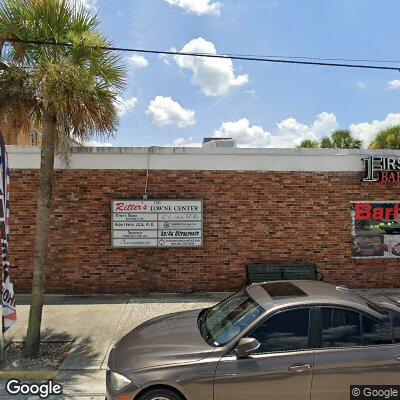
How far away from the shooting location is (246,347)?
3.70m

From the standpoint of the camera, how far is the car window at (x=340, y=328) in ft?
12.5

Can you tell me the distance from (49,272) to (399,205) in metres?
8.19

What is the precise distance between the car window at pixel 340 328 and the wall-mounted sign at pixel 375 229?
226 inches

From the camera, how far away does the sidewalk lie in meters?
5.09

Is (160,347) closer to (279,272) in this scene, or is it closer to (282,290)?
(282,290)

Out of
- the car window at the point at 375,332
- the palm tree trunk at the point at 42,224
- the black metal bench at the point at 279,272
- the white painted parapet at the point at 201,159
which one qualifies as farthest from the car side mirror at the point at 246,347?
the white painted parapet at the point at 201,159

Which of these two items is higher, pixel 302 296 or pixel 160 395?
pixel 302 296

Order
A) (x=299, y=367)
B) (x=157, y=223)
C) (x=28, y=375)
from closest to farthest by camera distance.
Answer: (x=299, y=367) → (x=28, y=375) → (x=157, y=223)

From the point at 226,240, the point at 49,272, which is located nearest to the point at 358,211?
the point at 226,240

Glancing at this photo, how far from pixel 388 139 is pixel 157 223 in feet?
44.7

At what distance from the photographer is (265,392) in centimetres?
369

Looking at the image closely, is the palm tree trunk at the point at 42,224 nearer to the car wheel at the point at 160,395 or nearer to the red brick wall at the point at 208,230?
the car wheel at the point at 160,395

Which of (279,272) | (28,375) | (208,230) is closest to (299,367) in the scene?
(28,375)

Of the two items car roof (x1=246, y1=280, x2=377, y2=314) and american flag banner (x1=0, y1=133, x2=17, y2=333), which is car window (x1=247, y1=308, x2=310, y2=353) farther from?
american flag banner (x1=0, y1=133, x2=17, y2=333)
